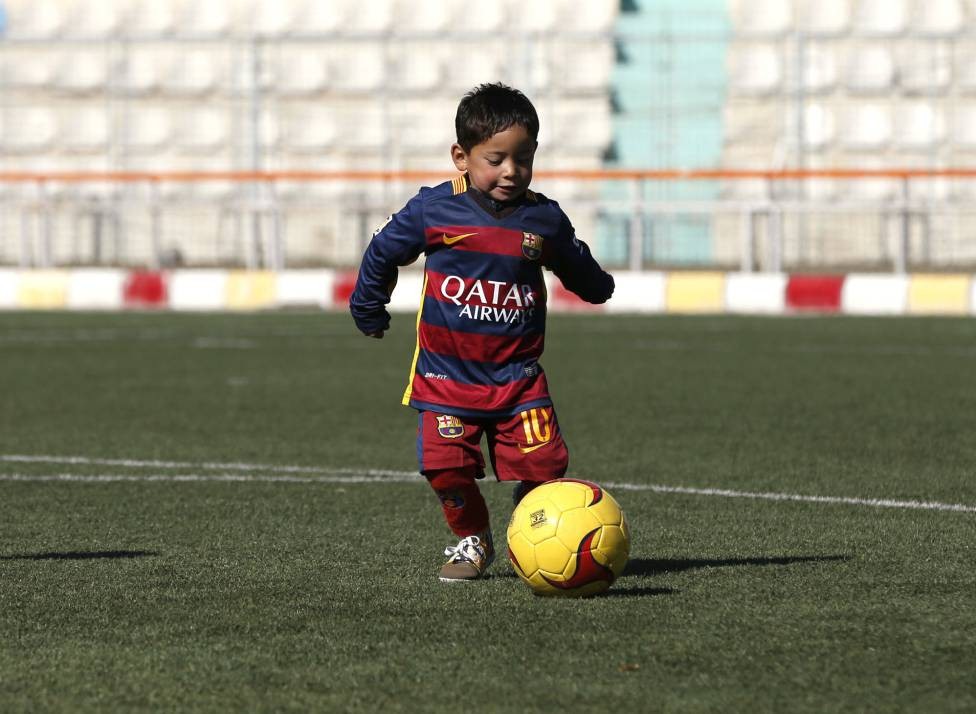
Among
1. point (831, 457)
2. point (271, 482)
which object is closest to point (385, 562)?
point (271, 482)

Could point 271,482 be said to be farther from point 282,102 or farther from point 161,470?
point 282,102

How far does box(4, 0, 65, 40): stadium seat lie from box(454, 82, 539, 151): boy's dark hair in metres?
25.6

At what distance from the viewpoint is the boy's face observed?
5.32 metres

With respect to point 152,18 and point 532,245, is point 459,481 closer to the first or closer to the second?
point 532,245

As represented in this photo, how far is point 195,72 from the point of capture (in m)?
25.7

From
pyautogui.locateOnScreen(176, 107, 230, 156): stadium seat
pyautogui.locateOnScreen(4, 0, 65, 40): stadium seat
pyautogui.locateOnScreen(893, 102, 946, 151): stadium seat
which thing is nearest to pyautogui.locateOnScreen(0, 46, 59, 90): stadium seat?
pyautogui.locateOnScreen(176, 107, 230, 156): stadium seat

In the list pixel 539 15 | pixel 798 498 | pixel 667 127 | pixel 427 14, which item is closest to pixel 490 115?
pixel 798 498

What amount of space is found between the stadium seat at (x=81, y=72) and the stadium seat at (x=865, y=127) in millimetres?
10273

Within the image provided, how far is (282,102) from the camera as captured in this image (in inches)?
1002

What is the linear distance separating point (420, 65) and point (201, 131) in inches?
154

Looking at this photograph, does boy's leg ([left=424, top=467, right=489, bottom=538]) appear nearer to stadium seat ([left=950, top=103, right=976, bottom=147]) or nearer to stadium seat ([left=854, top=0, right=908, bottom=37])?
A: stadium seat ([left=950, top=103, right=976, bottom=147])

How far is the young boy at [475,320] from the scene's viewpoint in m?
5.43

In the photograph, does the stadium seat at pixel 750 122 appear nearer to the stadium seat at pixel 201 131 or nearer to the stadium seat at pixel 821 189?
the stadium seat at pixel 821 189

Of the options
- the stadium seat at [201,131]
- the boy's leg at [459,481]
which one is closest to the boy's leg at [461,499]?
the boy's leg at [459,481]
